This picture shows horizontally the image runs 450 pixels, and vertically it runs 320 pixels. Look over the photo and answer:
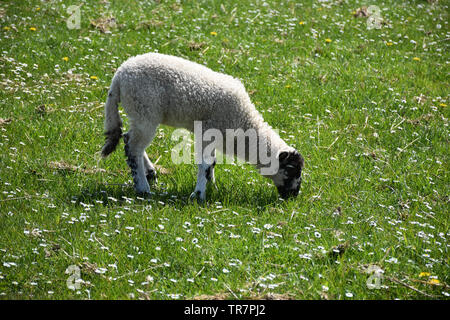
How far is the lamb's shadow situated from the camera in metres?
6.20

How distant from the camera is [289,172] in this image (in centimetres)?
672

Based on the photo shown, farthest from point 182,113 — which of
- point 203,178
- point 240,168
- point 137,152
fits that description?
point 240,168

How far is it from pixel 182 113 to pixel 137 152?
70 cm

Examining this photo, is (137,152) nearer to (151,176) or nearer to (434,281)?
(151,176)

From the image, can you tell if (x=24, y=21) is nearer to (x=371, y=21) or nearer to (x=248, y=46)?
(x=248, y=46)

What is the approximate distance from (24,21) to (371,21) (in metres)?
7.32

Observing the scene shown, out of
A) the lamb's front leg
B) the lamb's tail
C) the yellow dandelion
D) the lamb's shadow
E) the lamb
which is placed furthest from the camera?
the lamb's front leg

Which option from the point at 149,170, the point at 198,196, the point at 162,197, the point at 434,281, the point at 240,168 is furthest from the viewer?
the point at 240,168

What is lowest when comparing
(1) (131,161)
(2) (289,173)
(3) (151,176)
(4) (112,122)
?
(3) (151,176)

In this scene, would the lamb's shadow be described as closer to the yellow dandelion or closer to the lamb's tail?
the lamb's tail

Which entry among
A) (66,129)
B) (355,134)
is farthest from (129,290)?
(355,134)

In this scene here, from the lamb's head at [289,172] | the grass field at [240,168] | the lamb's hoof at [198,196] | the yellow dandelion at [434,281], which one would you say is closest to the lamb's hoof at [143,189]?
the grass field at [240,168]

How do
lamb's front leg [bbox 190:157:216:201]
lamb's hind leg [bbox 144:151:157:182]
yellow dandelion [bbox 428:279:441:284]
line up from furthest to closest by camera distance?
lamb's hind leg [bbox 144:151:157:182] → lamb's front leg [bbox 190:157:216:201] → yellow dandelion [bbox 428:279:441:284]

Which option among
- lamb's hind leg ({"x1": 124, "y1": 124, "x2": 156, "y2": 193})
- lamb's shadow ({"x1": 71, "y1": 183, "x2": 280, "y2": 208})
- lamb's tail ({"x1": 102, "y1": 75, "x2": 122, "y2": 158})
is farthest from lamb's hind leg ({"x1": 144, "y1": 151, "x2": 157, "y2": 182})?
lamb's tail ({"x1": 102, "y1": 75, "x2": 122, "y2": 158})
